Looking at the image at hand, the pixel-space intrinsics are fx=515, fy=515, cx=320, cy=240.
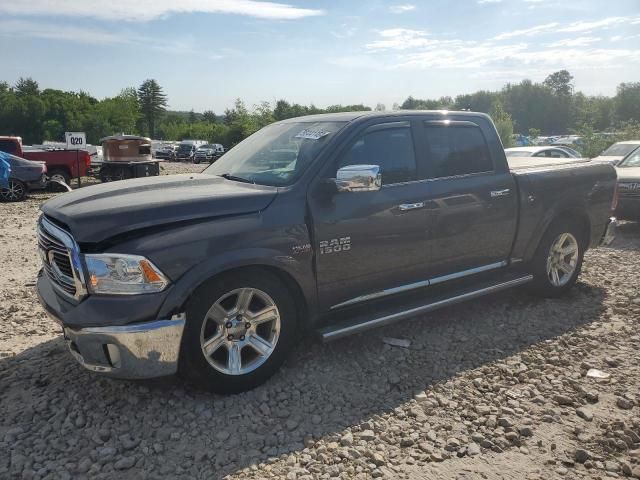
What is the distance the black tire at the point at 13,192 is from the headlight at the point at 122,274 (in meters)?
14.4

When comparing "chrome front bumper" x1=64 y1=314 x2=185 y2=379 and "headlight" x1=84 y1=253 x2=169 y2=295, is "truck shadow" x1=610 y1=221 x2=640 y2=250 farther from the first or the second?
"headlight" x1=84 y1=253 x2=169 y2=295

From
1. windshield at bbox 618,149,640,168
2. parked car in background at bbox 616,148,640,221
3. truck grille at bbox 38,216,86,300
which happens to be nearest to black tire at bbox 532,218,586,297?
parked car in background at bbox 616,148,640,221

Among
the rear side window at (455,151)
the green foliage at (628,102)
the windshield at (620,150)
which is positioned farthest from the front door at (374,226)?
the green foliage at (628,102)

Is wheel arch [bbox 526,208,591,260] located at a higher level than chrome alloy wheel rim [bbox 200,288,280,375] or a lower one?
higher

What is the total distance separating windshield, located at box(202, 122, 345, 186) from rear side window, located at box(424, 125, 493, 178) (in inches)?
35.4

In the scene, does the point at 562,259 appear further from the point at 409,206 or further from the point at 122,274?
the point at 122,274

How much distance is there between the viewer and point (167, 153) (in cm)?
5128

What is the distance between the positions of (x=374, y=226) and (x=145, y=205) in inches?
65.8

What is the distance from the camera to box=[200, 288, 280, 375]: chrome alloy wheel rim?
336 cm

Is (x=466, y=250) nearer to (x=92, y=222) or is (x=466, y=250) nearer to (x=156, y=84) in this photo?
(x=92, y=222)

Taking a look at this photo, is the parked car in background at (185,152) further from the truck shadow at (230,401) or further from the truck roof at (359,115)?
the truck shadow at (230,401)

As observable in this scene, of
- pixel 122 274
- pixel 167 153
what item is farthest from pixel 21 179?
pixel 167 153

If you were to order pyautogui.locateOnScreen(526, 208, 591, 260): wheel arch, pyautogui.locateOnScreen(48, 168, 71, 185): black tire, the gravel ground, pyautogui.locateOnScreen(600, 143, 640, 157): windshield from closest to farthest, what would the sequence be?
1. the gravel ground
2. pyautogui.locateOnScreen(526, 208, 591, 260): wheel arch
3. pyautogui.locateOnScreen(600, 143, 640, 157): windshield
4. pyautogui.locateOnScreen(48, 168, 71, 185): black tire

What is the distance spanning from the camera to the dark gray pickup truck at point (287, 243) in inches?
122
